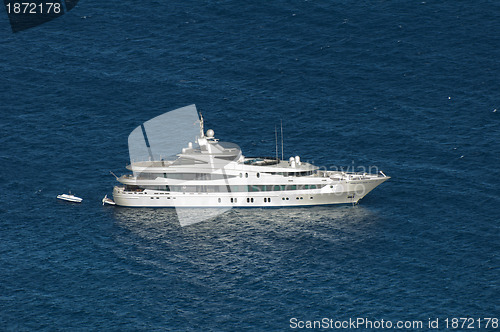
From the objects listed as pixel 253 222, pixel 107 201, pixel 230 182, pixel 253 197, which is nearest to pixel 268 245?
pixel 253 222

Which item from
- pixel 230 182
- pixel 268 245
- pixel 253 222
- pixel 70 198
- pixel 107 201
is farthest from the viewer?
pixel 107 201

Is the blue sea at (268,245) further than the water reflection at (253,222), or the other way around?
the water reflection at (253,222)

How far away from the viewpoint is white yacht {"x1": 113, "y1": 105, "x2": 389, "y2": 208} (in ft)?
585

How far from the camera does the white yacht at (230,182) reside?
178 m

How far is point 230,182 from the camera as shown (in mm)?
179875

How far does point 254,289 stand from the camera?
153 meters

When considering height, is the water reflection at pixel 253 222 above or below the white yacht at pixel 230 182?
below

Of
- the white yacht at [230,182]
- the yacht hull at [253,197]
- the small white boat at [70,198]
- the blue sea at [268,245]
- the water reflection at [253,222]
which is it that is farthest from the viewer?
the small white boat at [70,198]

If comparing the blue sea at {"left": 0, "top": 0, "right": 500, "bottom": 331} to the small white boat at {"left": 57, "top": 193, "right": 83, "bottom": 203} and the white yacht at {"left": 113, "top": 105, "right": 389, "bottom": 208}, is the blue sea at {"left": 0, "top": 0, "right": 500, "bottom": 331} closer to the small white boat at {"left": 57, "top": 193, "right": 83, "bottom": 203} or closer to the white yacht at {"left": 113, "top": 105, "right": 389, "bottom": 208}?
the small white boat at {"left": 57, "top": 193, "right": 83, "bottom": 203}

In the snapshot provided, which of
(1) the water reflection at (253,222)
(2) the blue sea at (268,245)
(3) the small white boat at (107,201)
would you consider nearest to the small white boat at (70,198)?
(2) the blue sea at (268,245)

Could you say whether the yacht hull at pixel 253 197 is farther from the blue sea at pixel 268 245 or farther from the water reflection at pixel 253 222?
the blue sea at pixel 268 245

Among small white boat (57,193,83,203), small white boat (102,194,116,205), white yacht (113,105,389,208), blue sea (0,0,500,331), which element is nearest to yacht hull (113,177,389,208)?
white yacht (113,105,389,208)

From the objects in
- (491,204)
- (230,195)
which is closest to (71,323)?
(230,195)

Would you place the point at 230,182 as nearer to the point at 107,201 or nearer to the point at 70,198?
the point at 107,201
